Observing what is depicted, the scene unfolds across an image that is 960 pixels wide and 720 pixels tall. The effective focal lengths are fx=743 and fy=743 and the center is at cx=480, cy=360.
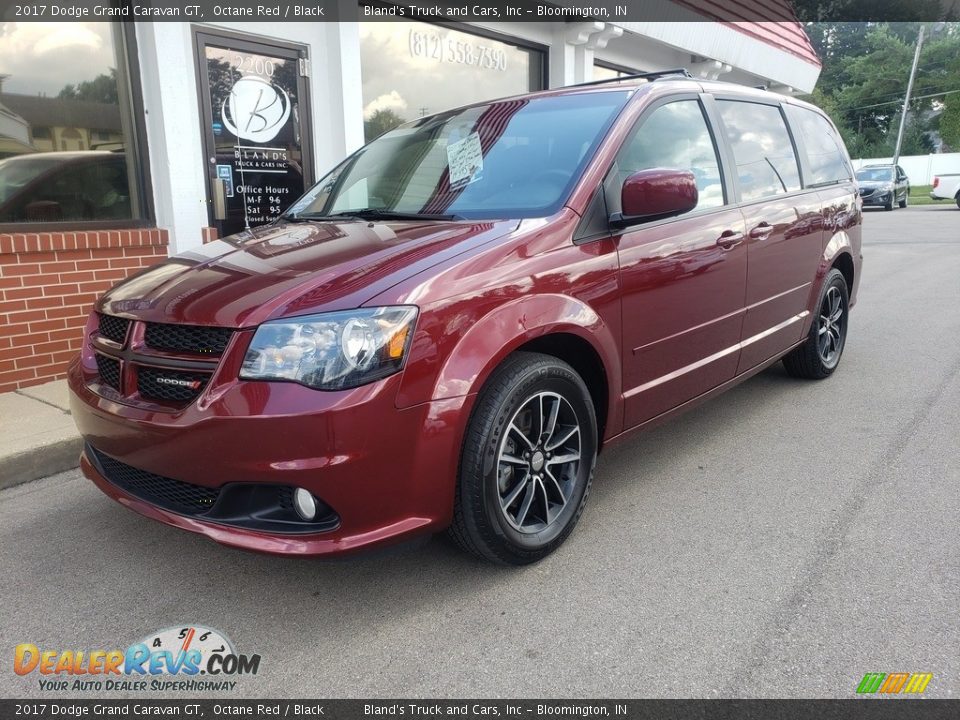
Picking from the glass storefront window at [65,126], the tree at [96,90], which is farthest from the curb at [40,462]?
the tree at [96,90]

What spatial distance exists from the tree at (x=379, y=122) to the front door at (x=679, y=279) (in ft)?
14.6

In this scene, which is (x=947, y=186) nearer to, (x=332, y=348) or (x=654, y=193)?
(x=654, y=193)

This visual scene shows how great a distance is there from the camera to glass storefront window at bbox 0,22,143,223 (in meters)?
5.02

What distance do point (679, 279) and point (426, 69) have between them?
5.59 m

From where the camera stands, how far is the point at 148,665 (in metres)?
2.29

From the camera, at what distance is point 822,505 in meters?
3.21

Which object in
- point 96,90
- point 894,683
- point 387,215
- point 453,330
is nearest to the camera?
point 894,683

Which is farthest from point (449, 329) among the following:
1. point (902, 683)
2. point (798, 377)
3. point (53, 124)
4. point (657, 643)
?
point (53, 124)

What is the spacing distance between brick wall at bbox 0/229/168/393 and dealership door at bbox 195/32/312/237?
0.96m

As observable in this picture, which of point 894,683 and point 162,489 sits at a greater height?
point 162,489

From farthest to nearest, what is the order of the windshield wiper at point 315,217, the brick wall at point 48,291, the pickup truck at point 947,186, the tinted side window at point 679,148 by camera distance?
the pickup truck at point 947,186 < the brick wall at point 48,291 < the windshield wiper at point 315,217 < the tinted side window at point 679,148

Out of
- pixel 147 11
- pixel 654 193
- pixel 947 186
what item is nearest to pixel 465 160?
pixel 654 193

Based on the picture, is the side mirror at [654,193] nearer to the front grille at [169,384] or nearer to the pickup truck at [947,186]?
the front grille at [169,384]

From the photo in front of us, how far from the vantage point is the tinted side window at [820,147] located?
4.66m
